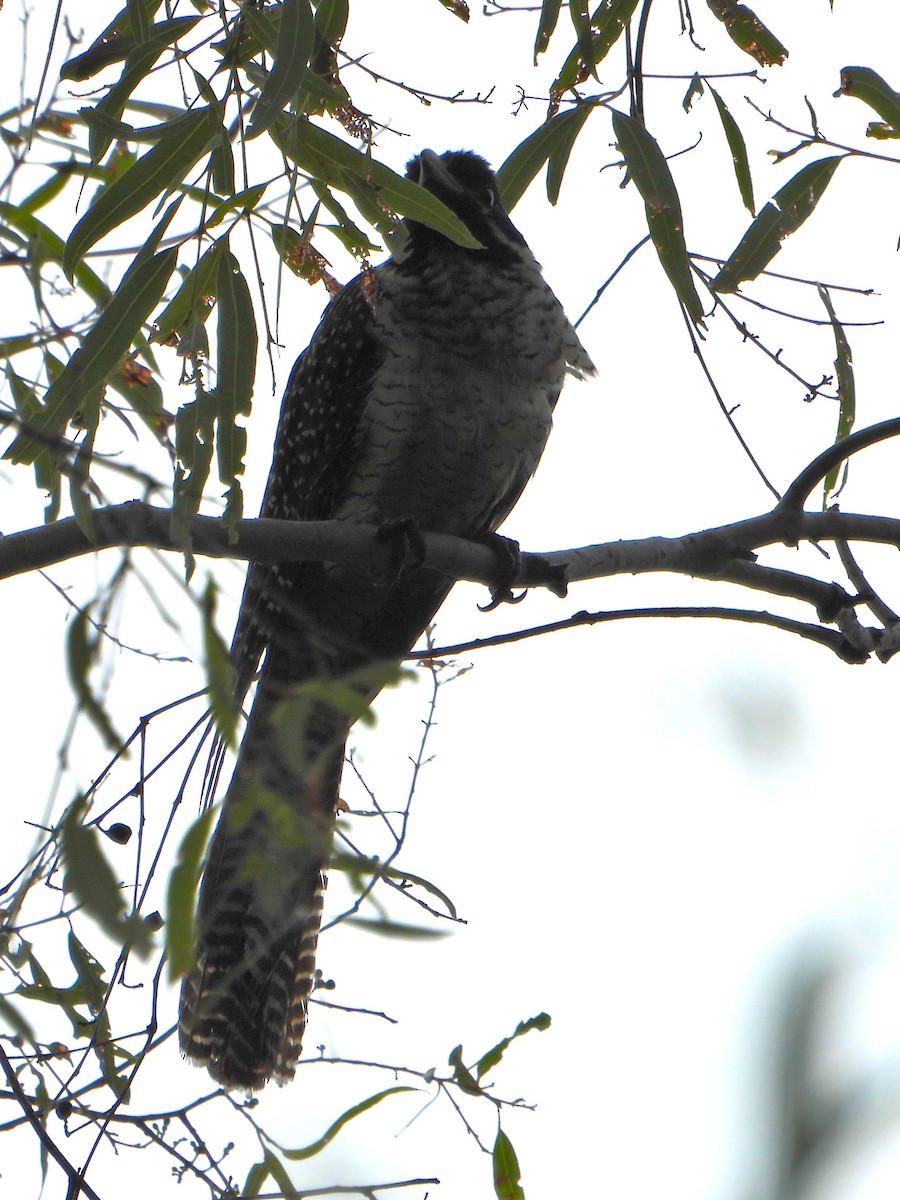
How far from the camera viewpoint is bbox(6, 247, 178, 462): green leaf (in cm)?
163

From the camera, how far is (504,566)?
8.39 feet

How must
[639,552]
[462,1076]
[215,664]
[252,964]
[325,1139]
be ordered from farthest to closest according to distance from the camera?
[252,964]
[639,552]
[462,1076]
[325,1139]
[215,664]

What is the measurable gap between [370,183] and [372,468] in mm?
1273

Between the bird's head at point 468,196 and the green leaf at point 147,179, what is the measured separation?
1.46 metres

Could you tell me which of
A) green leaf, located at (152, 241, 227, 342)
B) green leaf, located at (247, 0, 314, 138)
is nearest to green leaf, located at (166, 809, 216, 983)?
green leaf, located at (247, 0, 314, 138)

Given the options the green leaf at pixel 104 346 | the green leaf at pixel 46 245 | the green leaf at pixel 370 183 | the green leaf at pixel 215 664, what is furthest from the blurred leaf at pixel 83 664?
the green leaf at pixel 370 183

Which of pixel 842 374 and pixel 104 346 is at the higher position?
pixel 842 374

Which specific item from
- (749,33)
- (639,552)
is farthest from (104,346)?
(749,33)

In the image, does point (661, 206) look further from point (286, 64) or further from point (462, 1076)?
point (462, 1076)

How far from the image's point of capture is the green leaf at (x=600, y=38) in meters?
2.41

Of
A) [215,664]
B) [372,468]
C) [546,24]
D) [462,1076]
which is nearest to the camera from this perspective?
[215,664]

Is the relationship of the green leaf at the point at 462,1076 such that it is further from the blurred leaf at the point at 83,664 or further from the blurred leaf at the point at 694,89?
the blurred leaf at the point at 694,89

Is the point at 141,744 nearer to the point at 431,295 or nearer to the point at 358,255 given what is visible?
the point at 358,255

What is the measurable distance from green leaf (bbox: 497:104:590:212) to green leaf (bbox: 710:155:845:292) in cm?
37
